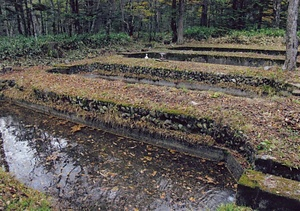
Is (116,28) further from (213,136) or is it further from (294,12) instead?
(213,136)

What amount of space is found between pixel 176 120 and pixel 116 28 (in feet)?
89.9

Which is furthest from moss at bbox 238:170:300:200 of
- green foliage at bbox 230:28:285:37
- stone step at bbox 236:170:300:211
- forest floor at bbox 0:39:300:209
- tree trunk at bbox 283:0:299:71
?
green foliage at bbox 230:28:285:37

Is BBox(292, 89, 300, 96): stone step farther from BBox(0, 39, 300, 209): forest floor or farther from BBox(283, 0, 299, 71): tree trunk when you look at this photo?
BBox(283, 0, 299, 71): tree trunk

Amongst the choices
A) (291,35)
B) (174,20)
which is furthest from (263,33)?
(291,35)

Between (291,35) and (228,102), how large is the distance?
4.52 m

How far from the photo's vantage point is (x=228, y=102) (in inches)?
237

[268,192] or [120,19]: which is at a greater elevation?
[120,19]

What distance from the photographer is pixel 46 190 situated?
13.8ft

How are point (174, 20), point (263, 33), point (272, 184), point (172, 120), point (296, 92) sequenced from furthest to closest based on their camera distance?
point (174, 20), point (263, 33), point (296, 92), point (172, 120), point (272, 184)

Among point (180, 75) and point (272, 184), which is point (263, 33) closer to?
point (180, 75)

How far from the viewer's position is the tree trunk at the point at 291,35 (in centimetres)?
809

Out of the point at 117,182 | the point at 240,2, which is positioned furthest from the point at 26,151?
the point at 240,2

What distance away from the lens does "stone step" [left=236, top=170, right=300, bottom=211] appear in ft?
9.95

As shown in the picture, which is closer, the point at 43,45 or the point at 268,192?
the point at 268,192
